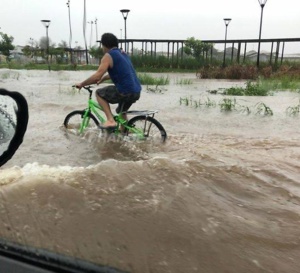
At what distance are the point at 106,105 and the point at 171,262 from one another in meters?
4.76

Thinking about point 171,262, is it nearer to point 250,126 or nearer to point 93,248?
point 93,248

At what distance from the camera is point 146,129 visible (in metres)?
6.07

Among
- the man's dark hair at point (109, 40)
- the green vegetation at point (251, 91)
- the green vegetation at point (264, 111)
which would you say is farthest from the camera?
the green vegetation at point (251, 91)

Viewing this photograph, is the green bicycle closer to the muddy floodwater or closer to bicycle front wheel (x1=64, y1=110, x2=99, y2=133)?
bicycle front wheel (x1=64, y1=110, x2=99, y2=133)

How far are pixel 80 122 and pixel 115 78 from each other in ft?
3.95

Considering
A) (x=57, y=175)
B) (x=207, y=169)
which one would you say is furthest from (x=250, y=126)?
(x=57, y=175)

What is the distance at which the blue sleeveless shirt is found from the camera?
5.99 meters

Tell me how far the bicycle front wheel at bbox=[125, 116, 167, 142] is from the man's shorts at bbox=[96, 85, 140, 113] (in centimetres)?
30

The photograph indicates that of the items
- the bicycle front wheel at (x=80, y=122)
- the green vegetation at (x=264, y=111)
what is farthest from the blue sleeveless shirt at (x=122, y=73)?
the green vegetation at (x=264, y=111)

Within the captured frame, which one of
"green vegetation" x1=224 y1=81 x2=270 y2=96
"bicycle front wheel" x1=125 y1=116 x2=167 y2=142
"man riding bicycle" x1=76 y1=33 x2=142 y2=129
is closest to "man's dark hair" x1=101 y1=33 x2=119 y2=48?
"man riding bicycle" x1=76 y1=33 x2=142 y2=129

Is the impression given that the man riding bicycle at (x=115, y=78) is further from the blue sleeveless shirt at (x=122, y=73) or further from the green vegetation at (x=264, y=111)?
the green vegetation at (x=264, y=111)

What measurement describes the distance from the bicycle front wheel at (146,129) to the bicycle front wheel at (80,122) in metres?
0.73

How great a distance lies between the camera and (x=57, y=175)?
3115mm

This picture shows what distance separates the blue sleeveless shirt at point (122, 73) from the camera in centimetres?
599
